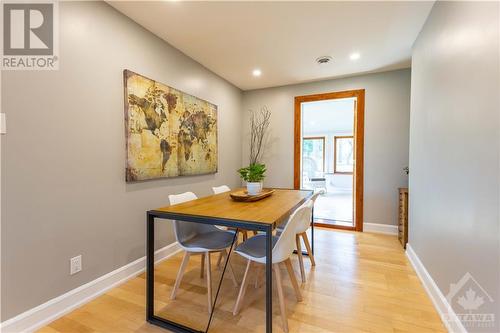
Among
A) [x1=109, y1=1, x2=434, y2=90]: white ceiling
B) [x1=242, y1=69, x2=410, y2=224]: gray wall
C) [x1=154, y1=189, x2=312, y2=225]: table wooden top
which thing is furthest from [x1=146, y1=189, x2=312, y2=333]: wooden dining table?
[x1=242, y1=69, x2=410, y2=224]: gray wall

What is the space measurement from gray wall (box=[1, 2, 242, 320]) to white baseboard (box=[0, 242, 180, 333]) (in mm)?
49

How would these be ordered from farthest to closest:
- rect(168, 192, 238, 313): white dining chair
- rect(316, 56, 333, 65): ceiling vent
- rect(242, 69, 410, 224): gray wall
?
rect(242, 69, 410, 224): gray wall → rect(316, 56, 333, 65): ceiling vent → rect(168, 192, 238, 313): white dining chair

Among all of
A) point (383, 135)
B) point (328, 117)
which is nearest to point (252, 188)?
point (383, 135)

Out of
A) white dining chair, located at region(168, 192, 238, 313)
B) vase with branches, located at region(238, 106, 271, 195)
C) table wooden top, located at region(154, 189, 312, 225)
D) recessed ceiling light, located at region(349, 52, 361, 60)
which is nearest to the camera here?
table wooden top, located at region(154, 189, 312, 225)

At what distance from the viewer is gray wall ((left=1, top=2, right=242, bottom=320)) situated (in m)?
1.42

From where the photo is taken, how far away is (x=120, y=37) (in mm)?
2064

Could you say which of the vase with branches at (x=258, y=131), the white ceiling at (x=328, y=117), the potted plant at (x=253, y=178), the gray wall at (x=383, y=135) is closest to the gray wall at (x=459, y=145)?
the gray wall at (x=383, y=135)

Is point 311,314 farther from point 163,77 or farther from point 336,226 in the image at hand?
point 163,77

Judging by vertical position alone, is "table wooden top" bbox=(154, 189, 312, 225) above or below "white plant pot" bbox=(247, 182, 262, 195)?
below

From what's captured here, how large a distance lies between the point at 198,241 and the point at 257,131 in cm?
278

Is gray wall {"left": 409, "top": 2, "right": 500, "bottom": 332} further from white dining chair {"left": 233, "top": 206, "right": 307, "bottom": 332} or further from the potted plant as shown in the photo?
the potted plant

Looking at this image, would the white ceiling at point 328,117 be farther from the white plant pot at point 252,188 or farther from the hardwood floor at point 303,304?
the hardwood floor at point 303,304

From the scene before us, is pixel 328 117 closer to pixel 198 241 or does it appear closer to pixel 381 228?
pixel 381 228

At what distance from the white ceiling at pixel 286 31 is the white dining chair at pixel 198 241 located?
1.70m
